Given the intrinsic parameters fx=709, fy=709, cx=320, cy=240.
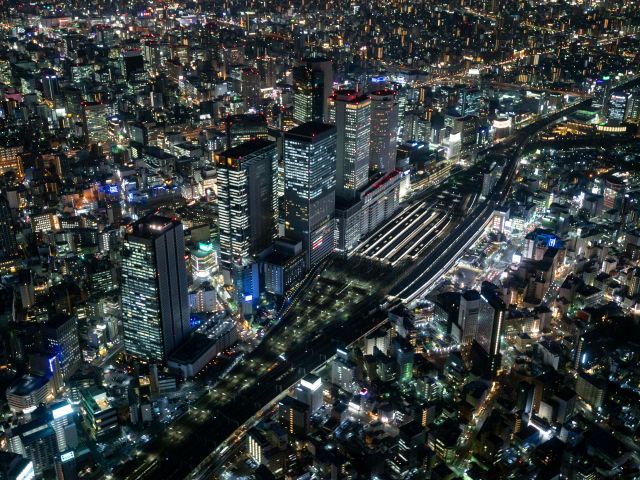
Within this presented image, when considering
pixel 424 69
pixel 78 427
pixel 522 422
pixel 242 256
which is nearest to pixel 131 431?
pixel 78 427

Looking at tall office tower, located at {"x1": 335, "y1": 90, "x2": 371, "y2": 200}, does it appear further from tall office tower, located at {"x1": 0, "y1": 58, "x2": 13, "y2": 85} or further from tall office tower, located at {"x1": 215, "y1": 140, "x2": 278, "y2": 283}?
tall office tower, located at {"x1": 0, "y1": 58, "x2": 13, "y2": 85}

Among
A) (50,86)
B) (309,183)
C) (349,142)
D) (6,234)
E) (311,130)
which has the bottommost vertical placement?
(6,234)

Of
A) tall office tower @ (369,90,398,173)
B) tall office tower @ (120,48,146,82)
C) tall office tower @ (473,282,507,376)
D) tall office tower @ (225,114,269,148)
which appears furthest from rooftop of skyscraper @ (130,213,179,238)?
tall office tower @ (120,48,146,82)

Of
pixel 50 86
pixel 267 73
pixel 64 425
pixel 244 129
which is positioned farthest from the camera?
pixel 267 73

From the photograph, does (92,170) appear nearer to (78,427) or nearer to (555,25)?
(78,427)

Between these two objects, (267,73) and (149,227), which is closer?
(149,227)

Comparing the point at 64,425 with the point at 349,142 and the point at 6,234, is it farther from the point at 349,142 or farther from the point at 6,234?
the point at 349,142

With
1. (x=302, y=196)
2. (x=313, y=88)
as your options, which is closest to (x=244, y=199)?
(x=302, y=196)
